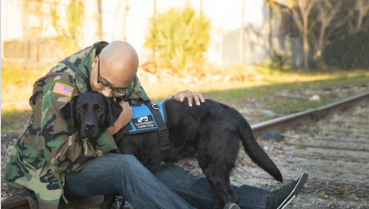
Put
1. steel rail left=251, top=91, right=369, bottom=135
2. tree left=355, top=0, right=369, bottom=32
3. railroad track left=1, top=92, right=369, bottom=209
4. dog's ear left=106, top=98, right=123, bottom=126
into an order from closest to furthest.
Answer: dog's ear left=106, top=98, right=123, bottom=126 → railroad track left=1, top=92, right=369, bottom=209 → steel rail left=251, top=91, right=369, bottom=135 → tree left=355, top=0, right=369, bottom=32

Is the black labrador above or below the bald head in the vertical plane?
below

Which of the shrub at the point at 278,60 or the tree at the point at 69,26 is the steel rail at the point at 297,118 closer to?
the tree at the point at 69,26

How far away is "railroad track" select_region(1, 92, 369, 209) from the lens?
4223mm

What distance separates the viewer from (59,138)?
304cm

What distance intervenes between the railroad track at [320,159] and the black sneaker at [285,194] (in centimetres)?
38

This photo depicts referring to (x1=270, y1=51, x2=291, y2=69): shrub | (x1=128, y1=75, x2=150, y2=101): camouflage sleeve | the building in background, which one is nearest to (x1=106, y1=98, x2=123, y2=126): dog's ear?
(x1=128, y1=75, x2=150, y2=101): camouflage sleeve

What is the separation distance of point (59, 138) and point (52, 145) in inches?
2.6

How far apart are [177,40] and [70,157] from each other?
13.9 metres

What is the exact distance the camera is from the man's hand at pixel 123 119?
3.33m

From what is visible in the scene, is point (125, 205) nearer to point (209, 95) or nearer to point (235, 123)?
point (235, 123)

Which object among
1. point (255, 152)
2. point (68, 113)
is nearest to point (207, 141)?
point (255, 152)

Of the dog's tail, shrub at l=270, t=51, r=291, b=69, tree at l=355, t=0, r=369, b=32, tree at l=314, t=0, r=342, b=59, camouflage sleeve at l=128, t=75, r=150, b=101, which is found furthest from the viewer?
tree at l=355, t=0, r=369, b=32

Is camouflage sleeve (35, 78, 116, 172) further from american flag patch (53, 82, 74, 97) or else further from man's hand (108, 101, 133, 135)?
man's hand (108, 101, 133, 135)

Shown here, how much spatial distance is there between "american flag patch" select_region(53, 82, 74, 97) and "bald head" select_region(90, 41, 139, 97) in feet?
0.67
